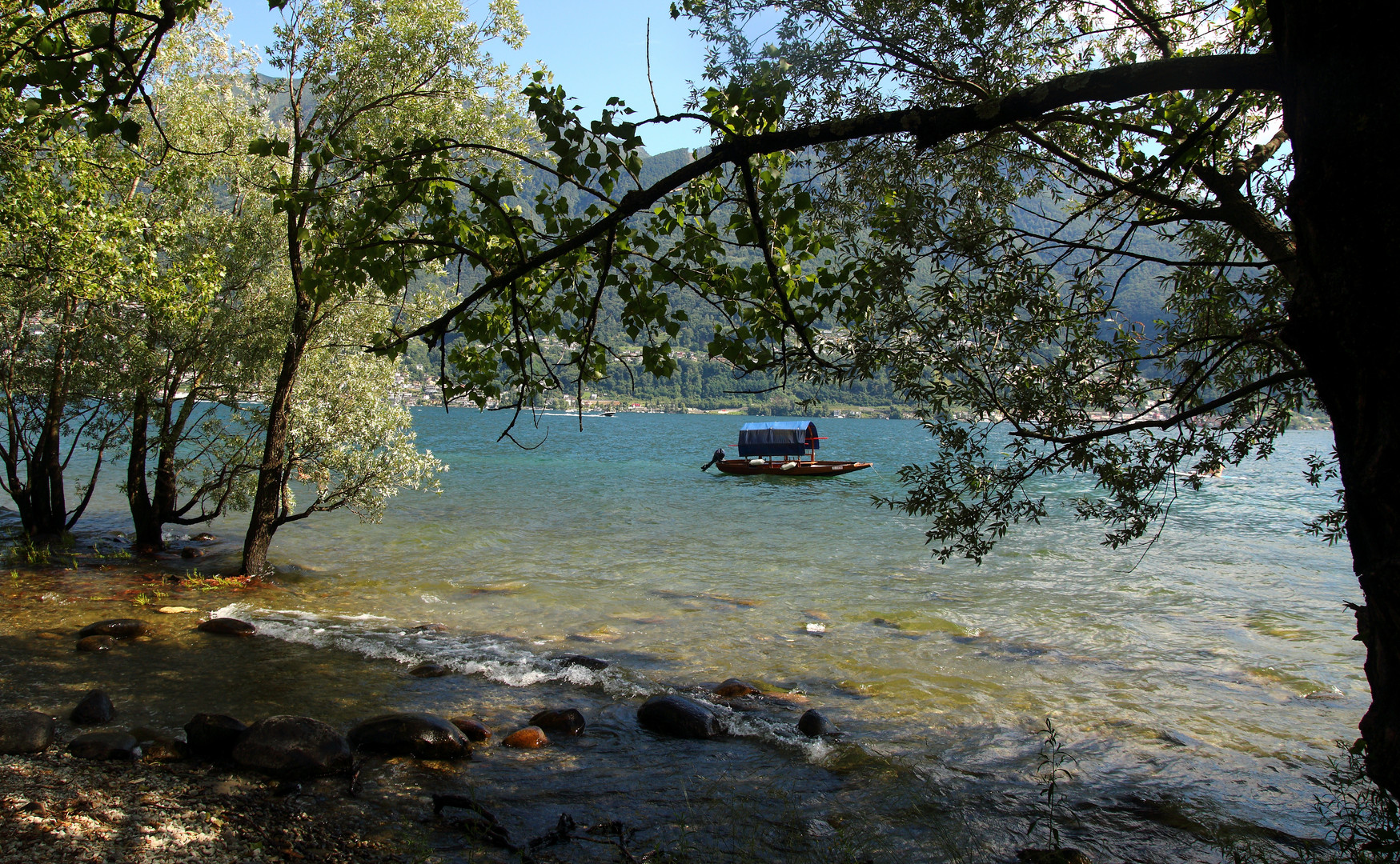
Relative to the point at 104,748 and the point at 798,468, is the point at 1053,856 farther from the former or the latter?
the point at 798,468

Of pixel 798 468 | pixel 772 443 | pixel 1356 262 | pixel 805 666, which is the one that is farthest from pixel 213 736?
pixel 772 443

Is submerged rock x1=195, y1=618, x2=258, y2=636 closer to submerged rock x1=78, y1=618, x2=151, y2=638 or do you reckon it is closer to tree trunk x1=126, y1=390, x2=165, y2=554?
submerged rock x1=78, y1=618, x2=151, y2=638

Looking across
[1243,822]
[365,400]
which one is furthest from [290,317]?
[1243,822]

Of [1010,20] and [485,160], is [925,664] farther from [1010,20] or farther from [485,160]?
[485,160]

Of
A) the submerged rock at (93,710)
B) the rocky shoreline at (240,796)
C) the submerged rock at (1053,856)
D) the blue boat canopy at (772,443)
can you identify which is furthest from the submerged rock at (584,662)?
the blue boat canopy at (772,443)

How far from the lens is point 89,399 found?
1706cm

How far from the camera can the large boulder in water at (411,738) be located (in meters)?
7.69

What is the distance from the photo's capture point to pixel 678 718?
30.0ft

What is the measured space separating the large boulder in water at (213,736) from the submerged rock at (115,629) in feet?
16.6

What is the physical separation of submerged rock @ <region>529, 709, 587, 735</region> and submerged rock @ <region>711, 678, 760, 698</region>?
7.34ft

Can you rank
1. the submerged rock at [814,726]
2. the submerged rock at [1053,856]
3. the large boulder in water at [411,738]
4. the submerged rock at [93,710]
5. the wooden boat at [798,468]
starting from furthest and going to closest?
the wooden boat at [798,468] < the submerged rock at [814,726] < the submerged rock at [93,710] < the large boulder in water at [411,738] < the submerged rock at [1053,856]

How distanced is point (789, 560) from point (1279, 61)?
18867mm

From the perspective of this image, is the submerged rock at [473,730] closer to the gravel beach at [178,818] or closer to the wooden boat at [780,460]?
the gravel beach at [178,818]

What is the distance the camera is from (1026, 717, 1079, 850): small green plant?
6.88 m
